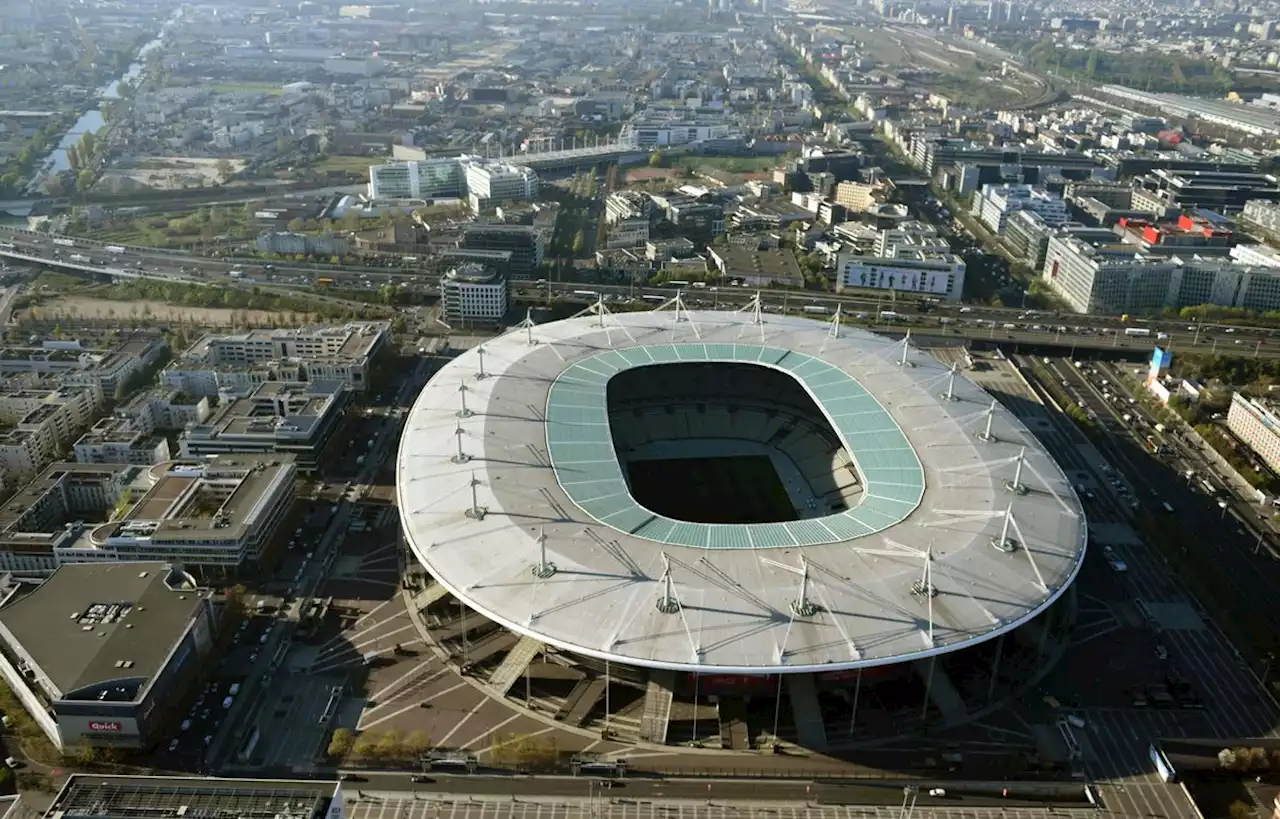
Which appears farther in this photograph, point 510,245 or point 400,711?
point 510,245

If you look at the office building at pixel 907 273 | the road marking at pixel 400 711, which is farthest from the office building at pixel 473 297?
the road marking at pixel 400 711

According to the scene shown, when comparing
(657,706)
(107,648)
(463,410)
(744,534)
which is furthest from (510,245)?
(657,706)

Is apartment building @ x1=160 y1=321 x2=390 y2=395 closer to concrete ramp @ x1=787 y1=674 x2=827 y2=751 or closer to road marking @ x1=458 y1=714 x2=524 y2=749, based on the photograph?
road marking @ x1=458 y1=714 x2=524 y2=749

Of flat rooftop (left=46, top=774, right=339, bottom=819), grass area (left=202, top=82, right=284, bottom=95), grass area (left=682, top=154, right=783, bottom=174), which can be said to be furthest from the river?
flat rooftop (left=46, top=774, right=339, bottom=819)

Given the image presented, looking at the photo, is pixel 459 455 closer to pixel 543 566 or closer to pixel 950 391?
pixel 543 566

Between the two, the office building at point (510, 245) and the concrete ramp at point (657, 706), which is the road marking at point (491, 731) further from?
the office building at point (510, 245)
